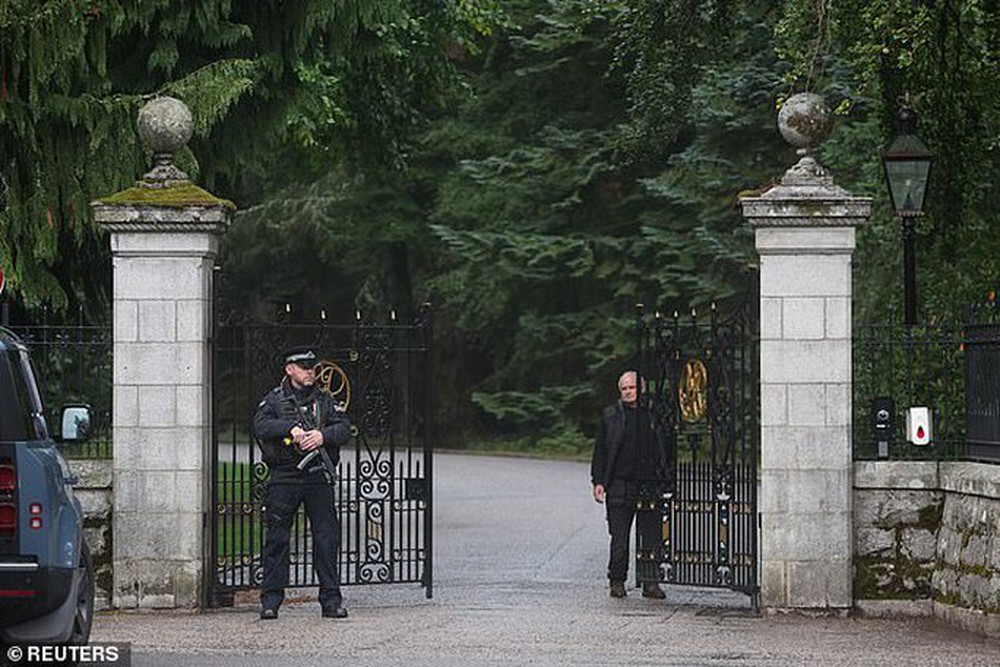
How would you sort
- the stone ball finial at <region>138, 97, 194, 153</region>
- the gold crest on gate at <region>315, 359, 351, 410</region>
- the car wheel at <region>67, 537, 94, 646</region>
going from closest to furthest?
the car wheel at <region>67, 537, 94, 646</region> < the stone ball finial at <region>138, 97, 194, 153</region> < the gold crest on gate at <region>315, 359, 351, 410</region>

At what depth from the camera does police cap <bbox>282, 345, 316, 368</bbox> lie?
16062mm

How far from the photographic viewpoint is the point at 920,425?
16.2m

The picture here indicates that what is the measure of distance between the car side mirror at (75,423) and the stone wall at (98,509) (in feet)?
11.7

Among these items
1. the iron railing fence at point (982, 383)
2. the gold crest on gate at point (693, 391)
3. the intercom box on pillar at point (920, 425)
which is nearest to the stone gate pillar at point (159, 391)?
the gold crest on gate at point (693, 391)

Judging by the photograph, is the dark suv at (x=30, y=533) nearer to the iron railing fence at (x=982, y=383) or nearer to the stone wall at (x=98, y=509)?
the stone wall at (x=98, y=509)

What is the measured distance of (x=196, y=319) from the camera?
16.4 metres

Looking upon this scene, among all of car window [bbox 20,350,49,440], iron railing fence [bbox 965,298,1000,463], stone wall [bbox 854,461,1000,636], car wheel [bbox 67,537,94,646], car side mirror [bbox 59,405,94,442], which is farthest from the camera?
stone wall [bbox 854,461,1000,636]

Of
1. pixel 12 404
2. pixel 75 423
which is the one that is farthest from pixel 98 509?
pixel 12 404

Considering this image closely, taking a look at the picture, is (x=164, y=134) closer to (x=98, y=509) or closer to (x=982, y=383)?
(x=98, y=509)

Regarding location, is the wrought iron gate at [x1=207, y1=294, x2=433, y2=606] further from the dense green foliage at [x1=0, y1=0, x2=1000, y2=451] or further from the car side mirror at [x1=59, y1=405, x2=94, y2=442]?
the car side mirror at [x1=59, y1=405, x2=94, y2=442]

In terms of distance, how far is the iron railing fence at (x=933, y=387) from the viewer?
15812mm

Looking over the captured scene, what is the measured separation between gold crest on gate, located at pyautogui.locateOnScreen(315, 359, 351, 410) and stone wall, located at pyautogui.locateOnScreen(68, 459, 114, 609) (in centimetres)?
170

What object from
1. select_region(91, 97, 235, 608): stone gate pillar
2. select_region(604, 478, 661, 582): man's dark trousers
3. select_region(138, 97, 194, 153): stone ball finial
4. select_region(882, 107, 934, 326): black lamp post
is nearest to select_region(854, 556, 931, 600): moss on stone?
select_region(604, 478, 661, 582): man's dark trousers

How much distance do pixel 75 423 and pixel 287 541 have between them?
143 inches
